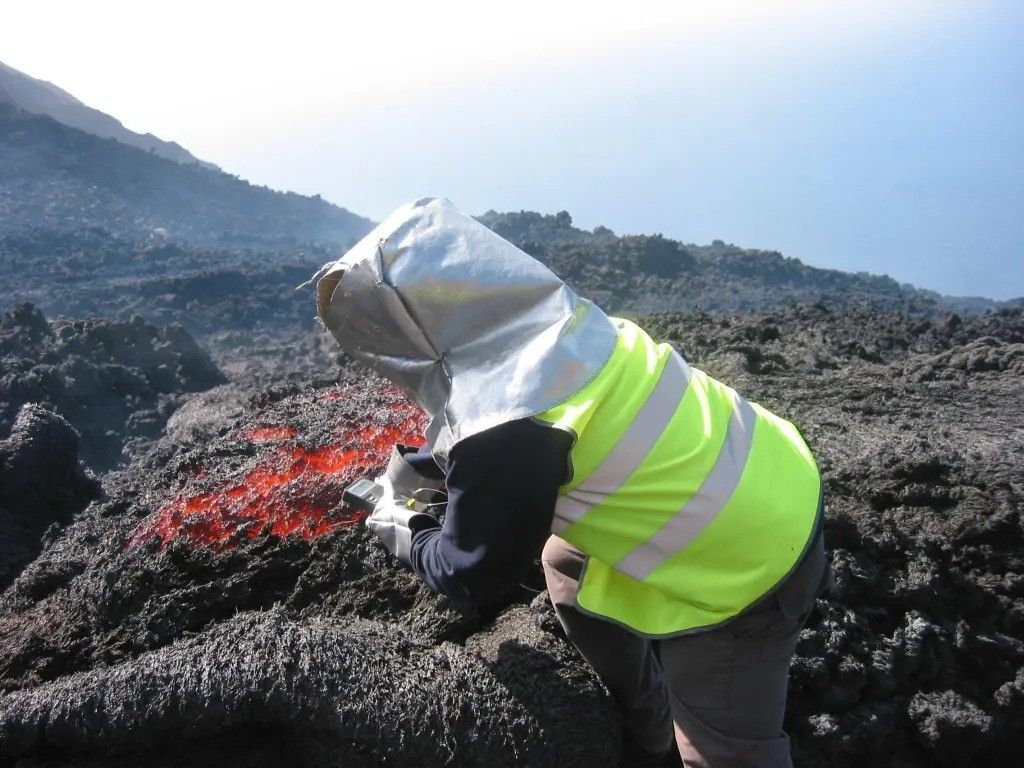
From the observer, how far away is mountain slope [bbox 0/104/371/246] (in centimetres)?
2184

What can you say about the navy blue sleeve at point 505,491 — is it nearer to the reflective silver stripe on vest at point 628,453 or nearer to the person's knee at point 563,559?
the reflective silver stripe on vest at point 628,453

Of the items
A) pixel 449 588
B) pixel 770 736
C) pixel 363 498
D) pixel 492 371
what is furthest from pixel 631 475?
pixel 363 498

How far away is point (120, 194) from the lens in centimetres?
2416

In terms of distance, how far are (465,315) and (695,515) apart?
67 cm

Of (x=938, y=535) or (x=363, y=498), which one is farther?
(x=938, y=535)

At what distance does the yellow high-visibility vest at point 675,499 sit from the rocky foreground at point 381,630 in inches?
26.5

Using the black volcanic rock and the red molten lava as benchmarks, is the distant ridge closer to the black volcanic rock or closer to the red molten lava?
the black volcanic rock

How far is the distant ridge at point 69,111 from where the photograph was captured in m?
28.5

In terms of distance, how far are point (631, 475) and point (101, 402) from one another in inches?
331

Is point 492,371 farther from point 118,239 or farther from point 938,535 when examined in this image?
point 118,239

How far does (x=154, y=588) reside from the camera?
2.56 meters

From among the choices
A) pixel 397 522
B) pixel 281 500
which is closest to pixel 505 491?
pixel 397 522

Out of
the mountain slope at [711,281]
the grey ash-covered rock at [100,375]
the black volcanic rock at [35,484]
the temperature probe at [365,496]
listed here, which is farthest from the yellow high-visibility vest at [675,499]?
the mountain slope at [711,281]

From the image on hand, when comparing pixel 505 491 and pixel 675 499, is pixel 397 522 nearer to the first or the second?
pixel 505 491
